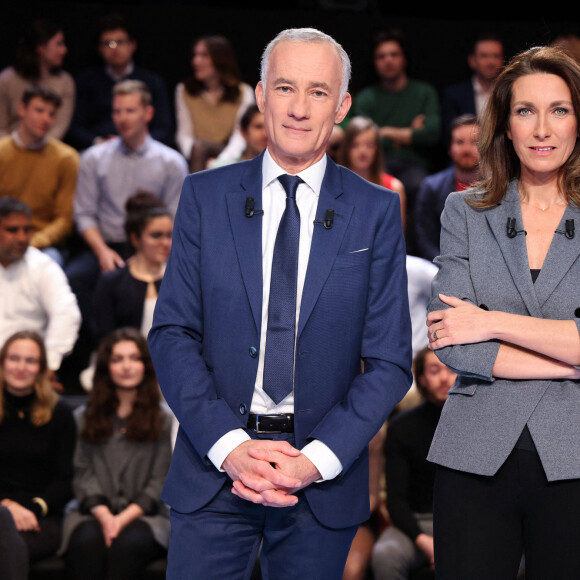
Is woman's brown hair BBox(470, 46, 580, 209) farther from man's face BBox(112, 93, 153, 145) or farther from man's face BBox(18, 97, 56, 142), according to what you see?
man's face BBox(18, 97, 56, 142)

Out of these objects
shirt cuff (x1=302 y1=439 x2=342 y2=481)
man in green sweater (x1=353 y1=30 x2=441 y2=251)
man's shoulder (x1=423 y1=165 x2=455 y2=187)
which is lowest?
shirt cuff (x1=302 y1=439 x2=342 y2=481)

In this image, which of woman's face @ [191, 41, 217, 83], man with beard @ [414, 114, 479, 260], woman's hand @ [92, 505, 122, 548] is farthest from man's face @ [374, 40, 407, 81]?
woman's hand @ [92, 505, 122, 548]

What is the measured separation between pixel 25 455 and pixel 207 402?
2.32 metres

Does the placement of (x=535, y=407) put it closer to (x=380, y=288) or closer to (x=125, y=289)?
(x=380, y=288)

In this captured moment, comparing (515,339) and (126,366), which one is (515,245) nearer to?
(515,339)

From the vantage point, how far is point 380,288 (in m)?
2.13

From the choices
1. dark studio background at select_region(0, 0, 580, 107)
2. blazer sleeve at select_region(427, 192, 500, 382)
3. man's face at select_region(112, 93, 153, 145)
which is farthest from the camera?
dark studio background at select_region(0, 0, 580, 107)

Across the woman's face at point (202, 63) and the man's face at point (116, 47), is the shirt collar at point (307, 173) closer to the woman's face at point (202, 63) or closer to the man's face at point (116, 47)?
the woman's face at point (202, 63)

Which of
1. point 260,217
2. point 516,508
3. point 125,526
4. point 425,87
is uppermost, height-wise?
point 425,87

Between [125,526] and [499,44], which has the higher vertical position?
[499,44]

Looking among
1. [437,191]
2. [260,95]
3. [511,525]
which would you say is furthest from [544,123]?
[437,191]

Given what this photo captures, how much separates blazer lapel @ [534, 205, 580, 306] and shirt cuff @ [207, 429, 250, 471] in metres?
0.74

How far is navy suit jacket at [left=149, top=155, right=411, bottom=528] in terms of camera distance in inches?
81.4

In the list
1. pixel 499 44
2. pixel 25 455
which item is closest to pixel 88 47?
pixel 499 44
